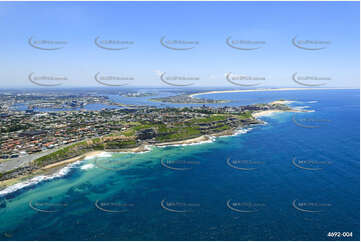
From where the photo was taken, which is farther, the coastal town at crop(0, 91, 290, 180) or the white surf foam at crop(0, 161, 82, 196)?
the coastal town at crop(0, 91, 290, 180)

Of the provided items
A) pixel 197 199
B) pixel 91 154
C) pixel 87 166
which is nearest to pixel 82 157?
pixel 91 154

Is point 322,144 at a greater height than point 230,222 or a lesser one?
greater

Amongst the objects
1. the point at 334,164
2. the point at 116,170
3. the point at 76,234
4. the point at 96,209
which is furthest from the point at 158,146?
the point at 334,164

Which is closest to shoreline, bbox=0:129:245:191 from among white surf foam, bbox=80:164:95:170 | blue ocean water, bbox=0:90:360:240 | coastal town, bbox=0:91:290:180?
coastal town, bbox=0:91:290:180

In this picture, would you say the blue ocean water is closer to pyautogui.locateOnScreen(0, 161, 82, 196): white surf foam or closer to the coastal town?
pyautogui.locateOnScreen(0, 161, 82, 196): white surf foam

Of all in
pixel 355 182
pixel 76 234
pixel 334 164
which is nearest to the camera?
Answer: pixel 76 234

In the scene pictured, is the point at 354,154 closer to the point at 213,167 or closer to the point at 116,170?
the point at 213,167

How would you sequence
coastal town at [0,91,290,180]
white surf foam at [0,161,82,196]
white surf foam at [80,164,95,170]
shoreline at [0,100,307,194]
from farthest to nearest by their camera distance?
coastal town at [0,91,290,180]
white surf foam at [80,164,95,170]
shoreline at [0,100,307,194]
white surf foam at [0,161,82,196]

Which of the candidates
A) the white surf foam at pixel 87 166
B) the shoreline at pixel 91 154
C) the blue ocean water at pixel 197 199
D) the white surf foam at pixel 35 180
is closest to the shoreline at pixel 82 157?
the shoreline at pixel 91 154
